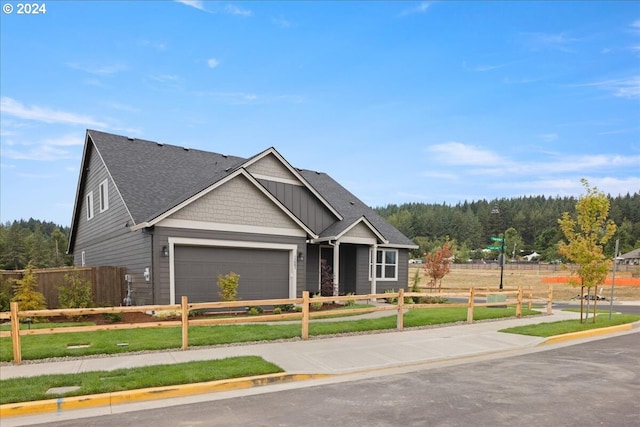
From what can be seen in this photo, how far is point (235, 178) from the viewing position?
1562 centimetres

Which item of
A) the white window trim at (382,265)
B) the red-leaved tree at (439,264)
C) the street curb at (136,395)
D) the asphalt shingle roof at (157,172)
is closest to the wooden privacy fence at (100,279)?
the asphalt shingle roof at (157,172)

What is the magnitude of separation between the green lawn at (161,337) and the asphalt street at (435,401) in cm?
338

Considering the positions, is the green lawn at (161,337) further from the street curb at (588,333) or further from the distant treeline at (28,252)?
the distant treeline at (28,252)

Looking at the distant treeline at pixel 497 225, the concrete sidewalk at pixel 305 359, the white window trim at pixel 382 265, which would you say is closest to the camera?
the concrete sidewalk at pixel 305 359

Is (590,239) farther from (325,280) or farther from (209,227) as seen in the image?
(209,227)

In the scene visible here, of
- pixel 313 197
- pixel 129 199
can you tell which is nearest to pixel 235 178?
pixel 129 199

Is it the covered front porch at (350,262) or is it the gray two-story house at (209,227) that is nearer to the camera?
the gray two-story house at (209,227)

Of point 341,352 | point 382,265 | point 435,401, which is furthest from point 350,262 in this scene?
point 435,401

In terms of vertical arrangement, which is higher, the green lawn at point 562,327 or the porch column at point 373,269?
the porch column at point 373,269

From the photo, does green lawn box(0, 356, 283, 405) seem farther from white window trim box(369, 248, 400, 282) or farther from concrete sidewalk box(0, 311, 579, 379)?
white window trim box(369, 248, 400, 282)

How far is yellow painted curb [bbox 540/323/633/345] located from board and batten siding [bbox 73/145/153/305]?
12.5 meters

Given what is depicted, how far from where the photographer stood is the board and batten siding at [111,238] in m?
14.6

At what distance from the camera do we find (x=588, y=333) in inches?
487

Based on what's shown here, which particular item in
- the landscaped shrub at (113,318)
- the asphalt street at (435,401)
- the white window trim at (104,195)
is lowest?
the landscaped shrub at (113,318)
